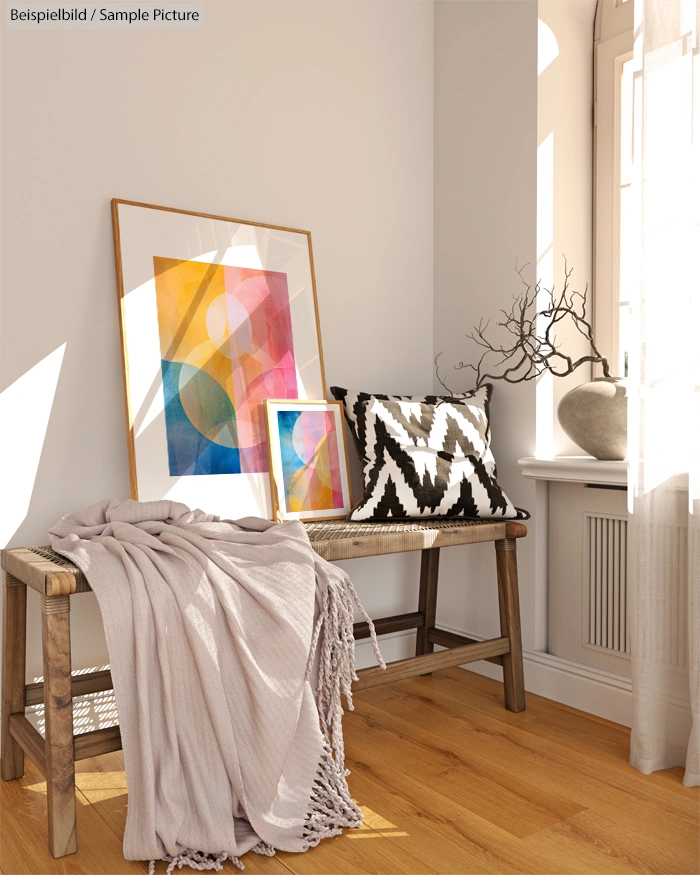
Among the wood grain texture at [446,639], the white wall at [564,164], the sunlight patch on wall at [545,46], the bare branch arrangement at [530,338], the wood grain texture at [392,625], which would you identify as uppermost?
the sunlight patch on wall at [545,46]

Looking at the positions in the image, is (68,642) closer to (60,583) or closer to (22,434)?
(60,583)

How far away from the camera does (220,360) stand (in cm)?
243

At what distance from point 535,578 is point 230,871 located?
1.43 metres

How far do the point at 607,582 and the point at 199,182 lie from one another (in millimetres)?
1820

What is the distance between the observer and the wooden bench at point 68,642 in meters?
1.63

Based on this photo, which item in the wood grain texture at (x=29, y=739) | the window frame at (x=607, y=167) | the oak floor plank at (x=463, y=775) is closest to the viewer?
the wood grain texture at (x=29, y=739)

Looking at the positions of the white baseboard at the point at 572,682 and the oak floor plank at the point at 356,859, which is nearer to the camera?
the oak floor plank at the point at 356,859

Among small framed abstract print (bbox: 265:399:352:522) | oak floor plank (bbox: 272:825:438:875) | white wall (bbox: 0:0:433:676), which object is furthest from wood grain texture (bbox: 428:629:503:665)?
oak floor plank (bbox: 272:825:438:875)

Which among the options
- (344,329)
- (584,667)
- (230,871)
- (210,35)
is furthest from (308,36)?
(230,871)

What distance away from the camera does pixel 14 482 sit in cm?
214

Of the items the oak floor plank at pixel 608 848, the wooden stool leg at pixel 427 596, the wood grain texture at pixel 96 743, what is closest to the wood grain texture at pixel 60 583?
the wood grain texture at pixel 96 743

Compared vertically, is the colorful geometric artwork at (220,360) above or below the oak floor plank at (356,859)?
above

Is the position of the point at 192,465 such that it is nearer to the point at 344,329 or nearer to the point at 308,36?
the point at 344,329

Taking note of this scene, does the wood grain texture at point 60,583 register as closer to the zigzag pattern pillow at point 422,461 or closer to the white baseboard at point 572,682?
the zigzag pattern pillow at point 422,461
